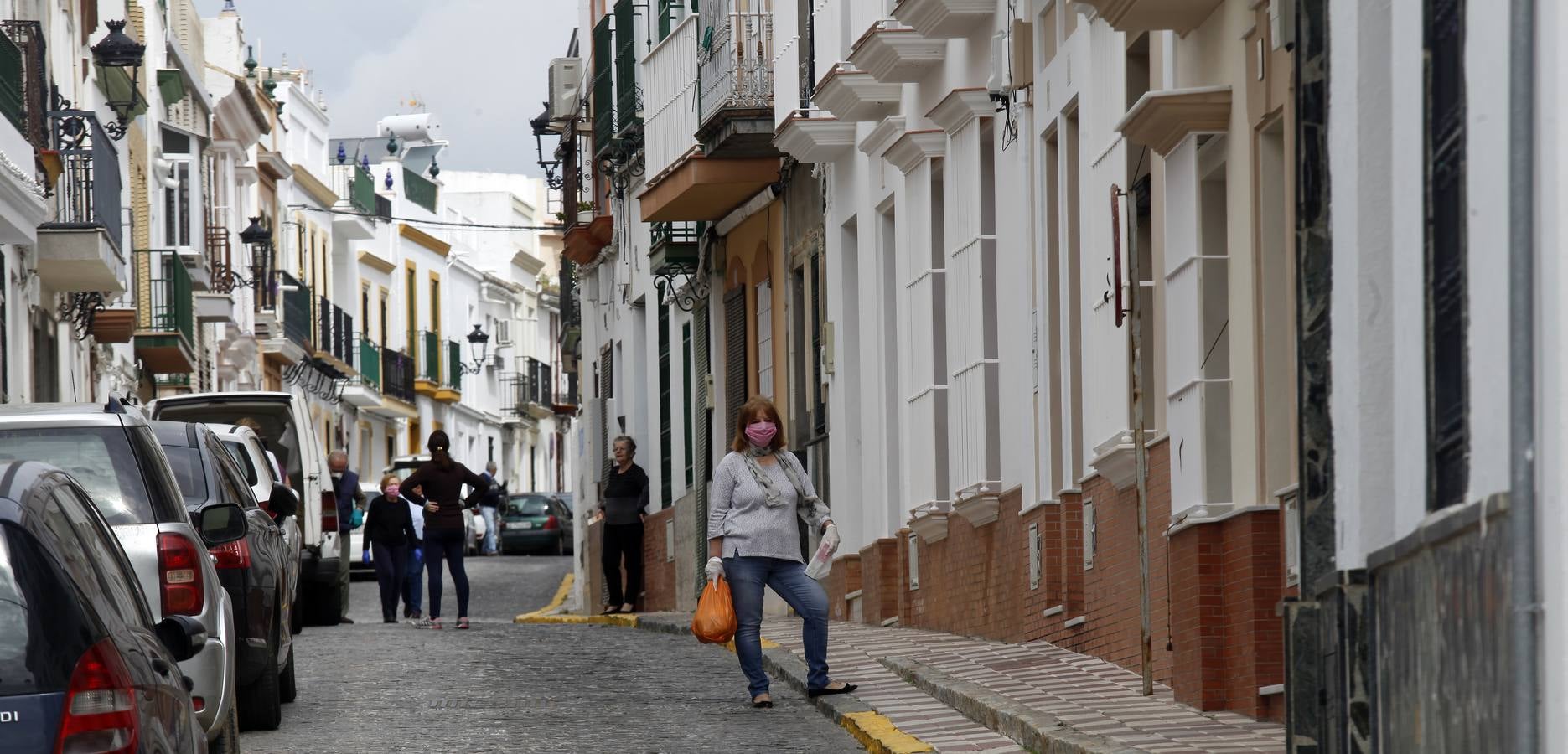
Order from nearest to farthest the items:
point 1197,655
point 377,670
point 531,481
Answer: point 1197,655 < point 377,670 < point 531,481

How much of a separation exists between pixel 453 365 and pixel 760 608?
58949 millimetres

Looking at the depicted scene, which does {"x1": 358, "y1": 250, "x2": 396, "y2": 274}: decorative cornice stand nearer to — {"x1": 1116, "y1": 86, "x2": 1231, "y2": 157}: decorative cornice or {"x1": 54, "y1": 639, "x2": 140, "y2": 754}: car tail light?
{"x1": 1116, "y1": 86, "x2": 1231, "y2": 157}: decorative cornice

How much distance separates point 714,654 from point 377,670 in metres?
2.83

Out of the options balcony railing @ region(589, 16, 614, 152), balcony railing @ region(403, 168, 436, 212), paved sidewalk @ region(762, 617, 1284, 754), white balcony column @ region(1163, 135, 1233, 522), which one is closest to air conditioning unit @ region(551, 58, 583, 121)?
balcony railing @ region(589, 16, 614, 152)

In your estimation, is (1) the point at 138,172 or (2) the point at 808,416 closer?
(2) the point at 808,416

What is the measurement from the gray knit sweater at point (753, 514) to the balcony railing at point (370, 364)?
49.9m

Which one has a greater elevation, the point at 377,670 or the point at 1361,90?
the point at 1361,90

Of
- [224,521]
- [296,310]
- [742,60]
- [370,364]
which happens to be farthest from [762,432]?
[370,364]

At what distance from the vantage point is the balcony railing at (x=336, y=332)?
60.7m

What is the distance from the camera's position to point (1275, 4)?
1073 centimetres

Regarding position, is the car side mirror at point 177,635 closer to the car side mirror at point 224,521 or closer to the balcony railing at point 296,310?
the car side mirror at point 224,521

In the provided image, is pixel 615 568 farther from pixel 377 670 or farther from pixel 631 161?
pixel 377 670

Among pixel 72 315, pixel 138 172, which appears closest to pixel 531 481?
pixel 138 172

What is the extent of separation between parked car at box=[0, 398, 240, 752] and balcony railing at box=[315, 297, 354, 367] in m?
49.2
